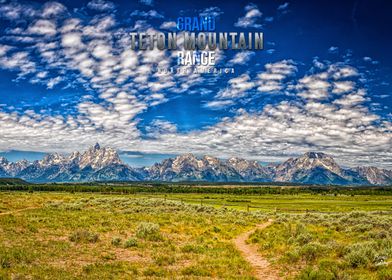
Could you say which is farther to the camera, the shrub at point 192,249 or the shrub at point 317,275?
the shrub at point 192,249

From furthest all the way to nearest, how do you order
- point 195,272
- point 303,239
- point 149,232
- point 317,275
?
point 149,232, point 303,239, point 195,272, point 317,275

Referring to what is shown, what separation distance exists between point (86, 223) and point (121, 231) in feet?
17.3

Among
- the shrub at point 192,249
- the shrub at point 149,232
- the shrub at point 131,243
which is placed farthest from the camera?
the shrub at point 149,232

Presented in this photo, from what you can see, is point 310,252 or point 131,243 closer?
point 310,252

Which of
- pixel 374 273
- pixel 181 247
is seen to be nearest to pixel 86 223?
pixel 181 247

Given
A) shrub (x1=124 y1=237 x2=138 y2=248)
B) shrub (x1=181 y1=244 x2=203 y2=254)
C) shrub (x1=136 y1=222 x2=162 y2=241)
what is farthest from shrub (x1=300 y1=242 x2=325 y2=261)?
shrub (x1=136 y1=222 x2=162 y2=241)

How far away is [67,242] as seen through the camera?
24203 millimetres

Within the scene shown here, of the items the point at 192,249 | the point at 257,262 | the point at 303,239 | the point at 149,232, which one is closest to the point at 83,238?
the point at 149,232

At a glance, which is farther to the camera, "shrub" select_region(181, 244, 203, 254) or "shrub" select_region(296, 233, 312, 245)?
"shrub" select_region(296, 233, 312, 245)

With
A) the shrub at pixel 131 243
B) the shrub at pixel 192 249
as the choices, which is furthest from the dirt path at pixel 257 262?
the shrub at pixel 131 243

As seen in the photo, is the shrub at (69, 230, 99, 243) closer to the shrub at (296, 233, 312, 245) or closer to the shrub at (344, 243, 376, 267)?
the shrub at (296, 233, 312, 245)

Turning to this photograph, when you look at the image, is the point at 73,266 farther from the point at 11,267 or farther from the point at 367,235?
the point at 367,235

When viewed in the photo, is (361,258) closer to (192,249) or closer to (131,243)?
(192,249)

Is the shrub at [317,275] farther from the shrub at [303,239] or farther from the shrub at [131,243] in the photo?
→ the shrub at [131,243]
